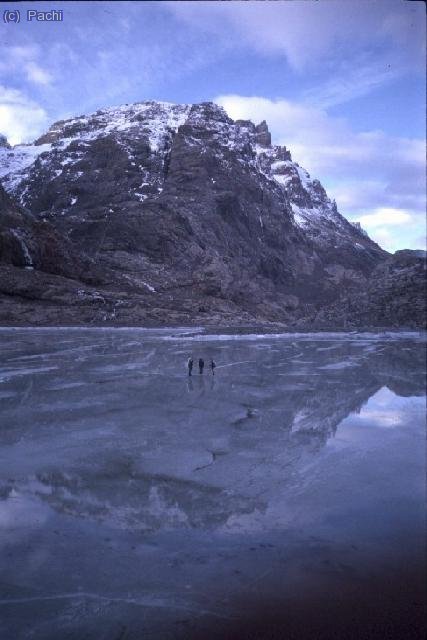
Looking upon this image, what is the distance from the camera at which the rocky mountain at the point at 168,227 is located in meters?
55.1

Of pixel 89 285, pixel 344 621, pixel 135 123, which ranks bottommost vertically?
pixel 344 621

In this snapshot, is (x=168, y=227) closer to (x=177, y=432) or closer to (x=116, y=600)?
(x=177, y=432)

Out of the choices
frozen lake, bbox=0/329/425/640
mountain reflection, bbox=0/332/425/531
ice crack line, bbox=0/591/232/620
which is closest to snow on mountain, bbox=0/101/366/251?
mountain reflection, bbox=0/332/425/531

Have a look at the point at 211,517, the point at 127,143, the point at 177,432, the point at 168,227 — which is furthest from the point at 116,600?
the point at 127,143

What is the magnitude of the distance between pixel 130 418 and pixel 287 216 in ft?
349

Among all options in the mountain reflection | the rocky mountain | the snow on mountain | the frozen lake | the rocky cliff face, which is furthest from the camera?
the snow on mountain

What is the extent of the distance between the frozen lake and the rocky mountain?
1379 inches

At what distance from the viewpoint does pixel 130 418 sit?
1061 cm

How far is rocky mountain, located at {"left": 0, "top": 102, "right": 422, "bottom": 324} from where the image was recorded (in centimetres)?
5509

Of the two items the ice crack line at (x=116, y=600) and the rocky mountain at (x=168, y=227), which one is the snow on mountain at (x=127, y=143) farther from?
the ice crack line at (x=116, y=600)

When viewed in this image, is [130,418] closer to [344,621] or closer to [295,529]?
[295,529]

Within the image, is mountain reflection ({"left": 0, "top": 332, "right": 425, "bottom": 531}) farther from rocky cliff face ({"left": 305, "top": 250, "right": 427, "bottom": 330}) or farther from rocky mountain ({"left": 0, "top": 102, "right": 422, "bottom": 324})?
rocky mountain ({"left": 0, "top": 102, "right": 422, "bottom": 324})

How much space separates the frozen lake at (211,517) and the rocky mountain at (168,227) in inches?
1379

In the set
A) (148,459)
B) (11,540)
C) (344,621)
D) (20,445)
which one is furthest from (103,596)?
(20,445)
